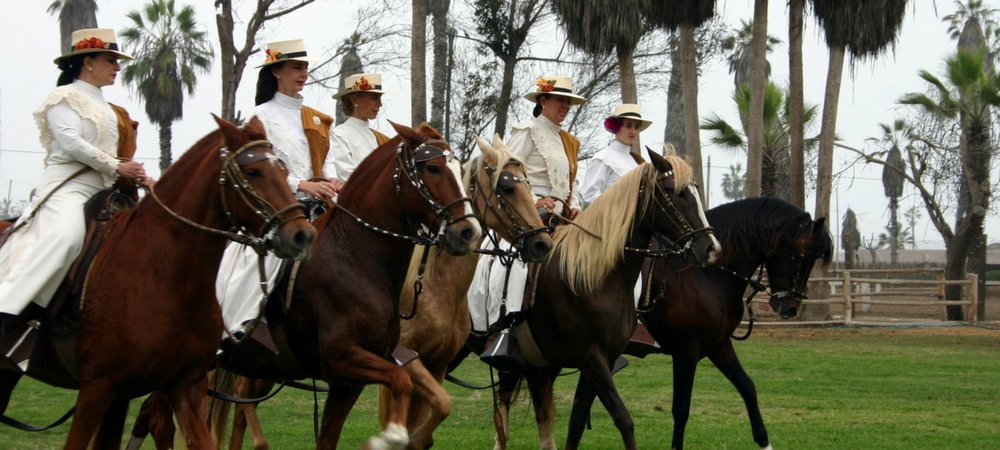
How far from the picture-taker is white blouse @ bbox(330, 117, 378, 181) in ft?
26.9

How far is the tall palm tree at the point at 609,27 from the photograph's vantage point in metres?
21.1

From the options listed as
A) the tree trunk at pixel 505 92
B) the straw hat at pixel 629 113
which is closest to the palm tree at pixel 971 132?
the tree trunk at pixel 505 92

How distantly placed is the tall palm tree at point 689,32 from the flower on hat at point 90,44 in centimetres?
1685

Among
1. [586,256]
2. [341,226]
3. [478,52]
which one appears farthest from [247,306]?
[478,52]

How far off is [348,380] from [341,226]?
3.28 feet

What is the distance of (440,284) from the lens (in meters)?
7.43

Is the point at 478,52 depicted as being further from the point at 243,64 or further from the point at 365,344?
the point at 365,344

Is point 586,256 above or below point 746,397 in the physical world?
above

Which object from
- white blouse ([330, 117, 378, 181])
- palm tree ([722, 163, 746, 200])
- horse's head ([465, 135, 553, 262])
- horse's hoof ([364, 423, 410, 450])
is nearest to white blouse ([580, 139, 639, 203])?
white blouse ([330, 117, 378, 181])

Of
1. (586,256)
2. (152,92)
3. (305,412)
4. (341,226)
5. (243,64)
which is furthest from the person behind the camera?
(152,92)

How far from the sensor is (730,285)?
930 centimetres

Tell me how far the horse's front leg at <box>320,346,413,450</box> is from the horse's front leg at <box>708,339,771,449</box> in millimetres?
3911

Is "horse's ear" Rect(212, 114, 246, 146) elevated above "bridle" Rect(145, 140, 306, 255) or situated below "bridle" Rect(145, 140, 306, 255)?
above

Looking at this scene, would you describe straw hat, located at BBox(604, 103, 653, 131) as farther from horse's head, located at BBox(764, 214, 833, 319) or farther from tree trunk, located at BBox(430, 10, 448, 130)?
tree trunk, located at BBox(430, 10, 448, 130)
